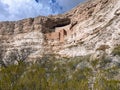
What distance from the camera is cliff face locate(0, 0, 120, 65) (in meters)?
66.2

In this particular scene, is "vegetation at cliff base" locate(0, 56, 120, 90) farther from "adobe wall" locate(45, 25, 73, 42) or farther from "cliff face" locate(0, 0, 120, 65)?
"adobe wall" locate(45, 25, 73, 42)

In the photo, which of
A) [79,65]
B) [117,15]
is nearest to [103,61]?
[79,65]

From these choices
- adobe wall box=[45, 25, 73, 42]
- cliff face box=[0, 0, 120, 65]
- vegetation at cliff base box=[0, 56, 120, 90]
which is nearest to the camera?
vegetation at cliff base box=[0, 56, 120, 90]

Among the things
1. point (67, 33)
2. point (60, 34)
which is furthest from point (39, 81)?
point (60, 34)

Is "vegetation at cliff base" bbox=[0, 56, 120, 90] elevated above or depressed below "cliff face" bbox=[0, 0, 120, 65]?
below

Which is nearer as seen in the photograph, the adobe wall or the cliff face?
the cliff face

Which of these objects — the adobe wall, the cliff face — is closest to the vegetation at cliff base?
the cliff face

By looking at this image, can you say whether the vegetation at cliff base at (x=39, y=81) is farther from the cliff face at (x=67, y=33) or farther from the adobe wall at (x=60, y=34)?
the adobe wall at (x=60, y=34)

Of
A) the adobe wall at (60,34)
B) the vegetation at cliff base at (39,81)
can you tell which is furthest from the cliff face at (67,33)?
the vegetation at cliff base at (39,81)

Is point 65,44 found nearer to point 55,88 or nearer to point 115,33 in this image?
point 115,33

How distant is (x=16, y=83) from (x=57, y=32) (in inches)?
1924

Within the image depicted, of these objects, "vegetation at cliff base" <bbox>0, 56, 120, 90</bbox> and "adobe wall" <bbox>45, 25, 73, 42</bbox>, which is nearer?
"vegetation at cliff base" <bbox>0, 56, 120, 90</bbox>

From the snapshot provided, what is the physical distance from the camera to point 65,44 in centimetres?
7712

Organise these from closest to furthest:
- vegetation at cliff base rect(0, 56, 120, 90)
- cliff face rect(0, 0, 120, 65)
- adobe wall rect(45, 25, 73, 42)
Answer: vegetation at cliff base rect(0, 56, 120, 90)
cliff face rect(0, 0, 120, 65)
adobe wall rect(45, 25, 73, 42)
